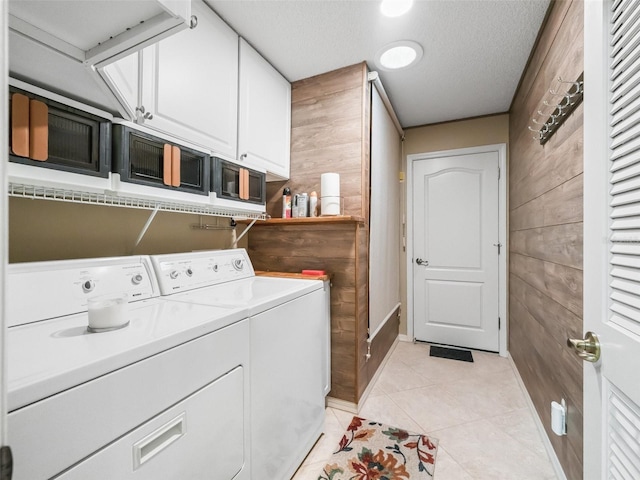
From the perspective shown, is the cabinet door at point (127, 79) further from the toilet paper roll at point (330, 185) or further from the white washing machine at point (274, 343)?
the toilet paper roll at point (330, 185)

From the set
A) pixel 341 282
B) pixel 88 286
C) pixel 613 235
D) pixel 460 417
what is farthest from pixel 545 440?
pixel 88 286

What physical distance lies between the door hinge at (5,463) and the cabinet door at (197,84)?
1.26 meters

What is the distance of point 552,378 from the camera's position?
A: 159cm

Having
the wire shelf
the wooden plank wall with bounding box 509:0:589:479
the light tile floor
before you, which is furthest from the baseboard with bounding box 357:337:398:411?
the wire shelf

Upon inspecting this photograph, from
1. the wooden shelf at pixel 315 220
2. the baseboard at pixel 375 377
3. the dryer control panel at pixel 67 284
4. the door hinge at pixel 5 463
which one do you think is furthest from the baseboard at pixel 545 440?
the dryer control panel at pixel 67 284

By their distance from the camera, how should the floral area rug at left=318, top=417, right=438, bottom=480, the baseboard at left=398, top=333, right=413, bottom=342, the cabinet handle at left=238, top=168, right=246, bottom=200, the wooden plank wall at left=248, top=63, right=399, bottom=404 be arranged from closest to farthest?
the floral area rug at left=318, top=417, right=438, bottom=480
the cabinet handle at left=238, top=168, right=246, bottom=200
the wooden plank wall at left=248, top=63, right=399, bottom=404
the baseboard at left=398, top=333, right=413, bottom=342

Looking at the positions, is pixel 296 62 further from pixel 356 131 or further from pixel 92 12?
pixel 92 12

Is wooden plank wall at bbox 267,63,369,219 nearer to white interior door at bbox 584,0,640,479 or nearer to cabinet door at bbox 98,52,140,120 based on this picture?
cabinet door at bbox 98,52,140,120

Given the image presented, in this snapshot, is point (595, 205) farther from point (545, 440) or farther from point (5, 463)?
point (545, 440)

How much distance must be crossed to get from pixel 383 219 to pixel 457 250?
117 cm

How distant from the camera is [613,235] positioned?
2.20ft

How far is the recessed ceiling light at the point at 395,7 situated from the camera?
1.58m

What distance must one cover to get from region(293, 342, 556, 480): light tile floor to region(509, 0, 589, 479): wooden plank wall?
0.54 feet

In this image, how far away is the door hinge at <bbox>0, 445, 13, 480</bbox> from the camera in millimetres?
329
